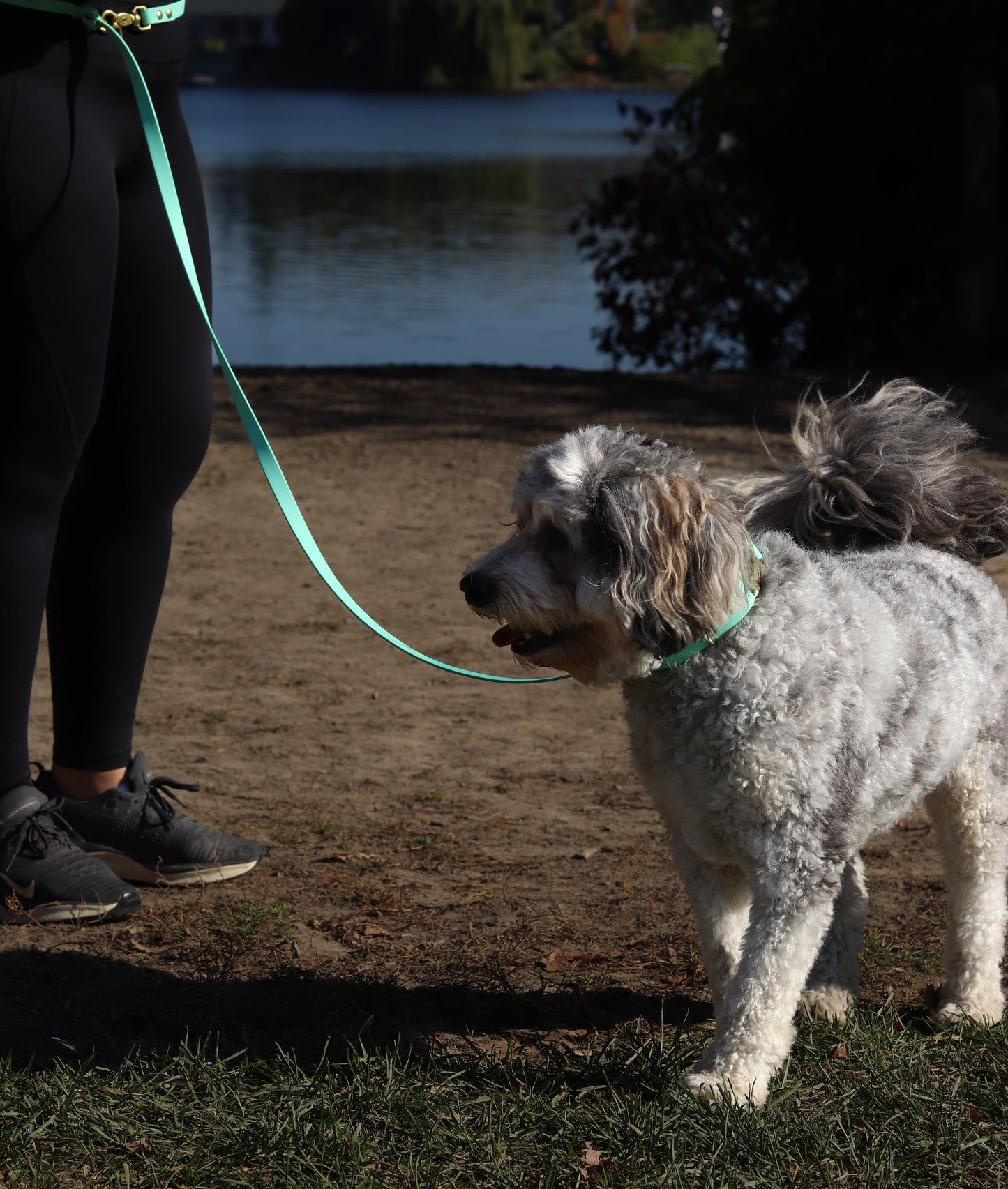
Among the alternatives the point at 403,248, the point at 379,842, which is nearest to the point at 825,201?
the point at 403,248

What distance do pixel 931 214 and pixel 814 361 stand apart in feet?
5.22

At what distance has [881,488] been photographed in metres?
3.18

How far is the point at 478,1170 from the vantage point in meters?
2.57

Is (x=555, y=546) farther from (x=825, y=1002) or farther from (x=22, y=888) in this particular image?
(x=22, y=888)

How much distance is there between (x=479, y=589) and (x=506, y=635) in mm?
156

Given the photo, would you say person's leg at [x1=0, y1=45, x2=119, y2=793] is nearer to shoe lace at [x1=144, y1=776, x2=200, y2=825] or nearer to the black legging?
the black legging

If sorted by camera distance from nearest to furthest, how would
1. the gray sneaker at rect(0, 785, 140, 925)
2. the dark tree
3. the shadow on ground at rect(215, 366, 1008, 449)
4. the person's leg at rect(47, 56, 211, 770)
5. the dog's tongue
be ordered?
the dog's tongue, the person's leg at rect(47, 56, 211, 770), the gray sneaker at rect(0, 785, 140, 925), the shadow on ground at rect(215, 366, 1008, 449), the dark tree

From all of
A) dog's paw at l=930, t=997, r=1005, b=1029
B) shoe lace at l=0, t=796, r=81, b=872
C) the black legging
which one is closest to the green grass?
dog's paw at l=930, t=997, r=1005, b=1029

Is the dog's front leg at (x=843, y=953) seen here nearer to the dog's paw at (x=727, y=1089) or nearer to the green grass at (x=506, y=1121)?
the green grass at (x=506, y=1121)

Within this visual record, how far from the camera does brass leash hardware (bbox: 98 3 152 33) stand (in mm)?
3164

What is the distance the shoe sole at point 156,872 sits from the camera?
12.3 ft

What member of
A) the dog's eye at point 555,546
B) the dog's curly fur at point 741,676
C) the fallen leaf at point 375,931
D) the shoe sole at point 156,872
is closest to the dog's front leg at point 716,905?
the dog's curly fur at point 741,676

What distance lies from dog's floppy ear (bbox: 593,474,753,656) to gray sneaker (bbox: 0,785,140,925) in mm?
1702

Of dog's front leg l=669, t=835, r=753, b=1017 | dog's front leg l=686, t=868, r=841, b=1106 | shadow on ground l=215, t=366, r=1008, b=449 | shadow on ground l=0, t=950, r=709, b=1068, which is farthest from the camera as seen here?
shadow on ground l=215, t=366, r=1008, b=449
